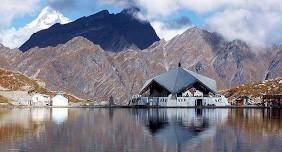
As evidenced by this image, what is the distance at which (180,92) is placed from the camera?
168125 mm

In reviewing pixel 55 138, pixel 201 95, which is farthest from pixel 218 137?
pixel 201 95

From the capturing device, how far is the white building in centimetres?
16475

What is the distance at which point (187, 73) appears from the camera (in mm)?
175250

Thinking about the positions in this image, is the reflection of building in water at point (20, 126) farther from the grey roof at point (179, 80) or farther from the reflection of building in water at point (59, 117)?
the grey roof at point (179, 80)

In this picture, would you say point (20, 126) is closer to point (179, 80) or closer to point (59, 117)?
point (59, 117)

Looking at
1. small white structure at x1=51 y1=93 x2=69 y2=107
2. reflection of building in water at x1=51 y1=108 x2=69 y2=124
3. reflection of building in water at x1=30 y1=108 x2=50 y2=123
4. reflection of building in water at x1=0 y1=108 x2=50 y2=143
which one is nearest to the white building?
small white structure at x1=51 y1=93 x2=69 y2=107

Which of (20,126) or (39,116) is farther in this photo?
(39,116)

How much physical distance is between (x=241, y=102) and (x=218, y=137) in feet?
461

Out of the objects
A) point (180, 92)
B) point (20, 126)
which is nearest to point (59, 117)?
point (20, 126)

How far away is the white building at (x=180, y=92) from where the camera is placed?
165 meters

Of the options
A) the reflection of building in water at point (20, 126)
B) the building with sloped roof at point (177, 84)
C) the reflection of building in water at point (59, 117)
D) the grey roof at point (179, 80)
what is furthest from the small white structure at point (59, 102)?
the reflection of building in water at point (20, 126)

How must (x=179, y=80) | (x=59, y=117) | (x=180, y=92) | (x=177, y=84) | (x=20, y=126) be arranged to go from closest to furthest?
1. (x=20, y=126)
2. (x=59, y=117)
3. (x=180, y=92)
4. (x=177, y=84)
5. (x=179, y=80)

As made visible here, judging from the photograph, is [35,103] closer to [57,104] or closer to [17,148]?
[57,104]

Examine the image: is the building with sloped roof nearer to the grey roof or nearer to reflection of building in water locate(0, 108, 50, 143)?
the grey roof
